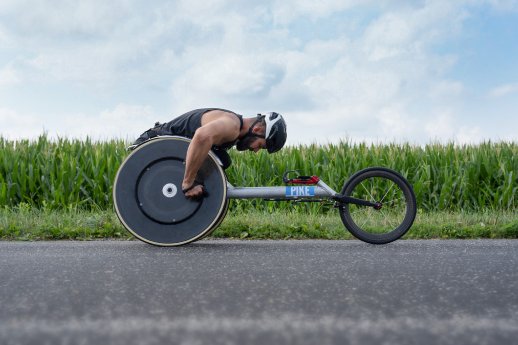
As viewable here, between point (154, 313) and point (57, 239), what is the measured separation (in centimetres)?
407

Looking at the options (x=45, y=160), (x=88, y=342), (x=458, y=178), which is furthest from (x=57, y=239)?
(x=458, y=178)

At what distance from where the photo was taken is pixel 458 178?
31.5ft

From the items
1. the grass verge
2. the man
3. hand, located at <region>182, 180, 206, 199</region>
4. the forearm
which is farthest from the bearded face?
the grass verge

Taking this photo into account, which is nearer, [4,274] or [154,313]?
[154,313]

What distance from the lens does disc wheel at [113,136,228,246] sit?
538 cm

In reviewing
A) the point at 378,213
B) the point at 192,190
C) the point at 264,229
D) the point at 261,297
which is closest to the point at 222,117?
the point at 192,190

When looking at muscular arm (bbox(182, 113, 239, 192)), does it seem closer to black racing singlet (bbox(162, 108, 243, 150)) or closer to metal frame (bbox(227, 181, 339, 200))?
black racing singlet (bbox(162, 108, 243, 150))

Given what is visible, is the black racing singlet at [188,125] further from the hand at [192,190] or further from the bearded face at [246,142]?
the hand at [192,190]

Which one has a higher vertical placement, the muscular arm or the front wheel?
the muscular arm

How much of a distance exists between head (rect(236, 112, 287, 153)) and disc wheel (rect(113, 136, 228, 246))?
36cm

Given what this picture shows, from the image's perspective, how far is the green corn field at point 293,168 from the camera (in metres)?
9.45

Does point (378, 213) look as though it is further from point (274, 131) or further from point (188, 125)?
point (188, 125)

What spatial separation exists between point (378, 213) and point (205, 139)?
376 cm

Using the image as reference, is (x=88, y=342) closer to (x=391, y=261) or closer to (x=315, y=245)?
(x=391, y=261)
